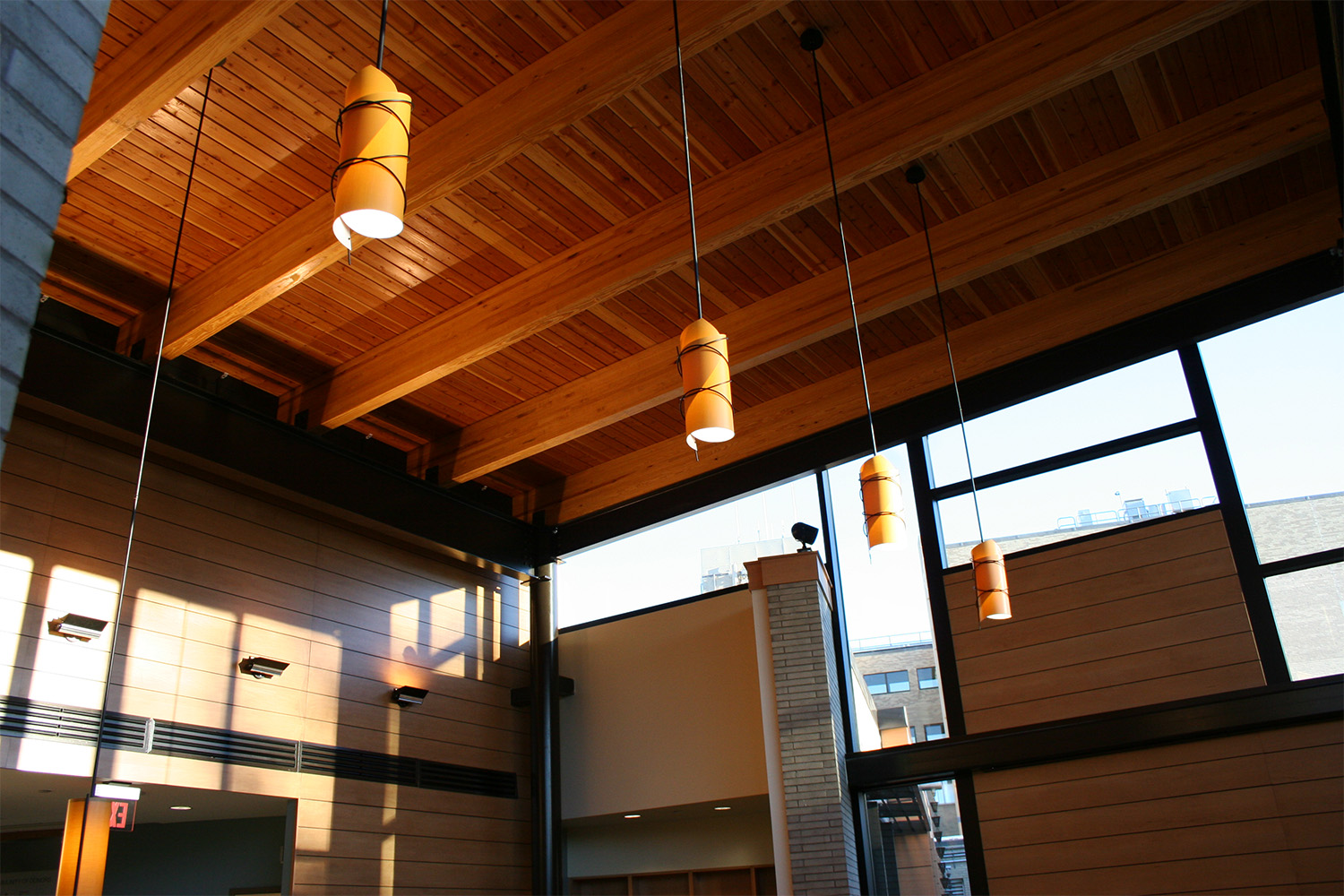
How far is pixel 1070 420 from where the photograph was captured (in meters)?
7.97

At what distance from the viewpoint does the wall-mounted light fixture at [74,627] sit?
239 inches

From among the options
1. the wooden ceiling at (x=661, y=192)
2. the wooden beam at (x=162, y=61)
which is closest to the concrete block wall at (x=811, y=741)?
the wooden ceiling at (x=661, y=192)

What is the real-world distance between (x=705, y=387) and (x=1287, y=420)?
5.88 metres

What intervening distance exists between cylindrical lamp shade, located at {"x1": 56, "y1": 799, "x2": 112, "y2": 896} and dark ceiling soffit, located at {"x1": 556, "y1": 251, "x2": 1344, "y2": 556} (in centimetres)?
488

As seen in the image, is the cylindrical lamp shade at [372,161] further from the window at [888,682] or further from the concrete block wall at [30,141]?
the window at [888,682]

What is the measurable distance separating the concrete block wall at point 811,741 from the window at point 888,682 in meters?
0.28

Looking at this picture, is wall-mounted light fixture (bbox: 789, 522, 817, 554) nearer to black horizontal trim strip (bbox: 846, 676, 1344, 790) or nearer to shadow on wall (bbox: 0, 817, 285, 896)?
black horizontal trim strip (bbox: 846, 676, 1344, 790)

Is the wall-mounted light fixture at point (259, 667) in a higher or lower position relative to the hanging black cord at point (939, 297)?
lower

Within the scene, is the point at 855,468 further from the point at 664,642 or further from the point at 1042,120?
the point at 1042,120

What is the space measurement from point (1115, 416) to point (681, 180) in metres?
3.99

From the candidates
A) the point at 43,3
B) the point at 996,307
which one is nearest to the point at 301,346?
the point at 996,307

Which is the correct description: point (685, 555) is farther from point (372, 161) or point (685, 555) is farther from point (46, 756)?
point (372, 161)

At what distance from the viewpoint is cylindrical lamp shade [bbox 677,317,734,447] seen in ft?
10.7

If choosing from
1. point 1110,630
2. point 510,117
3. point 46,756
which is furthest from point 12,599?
point 1110,630
